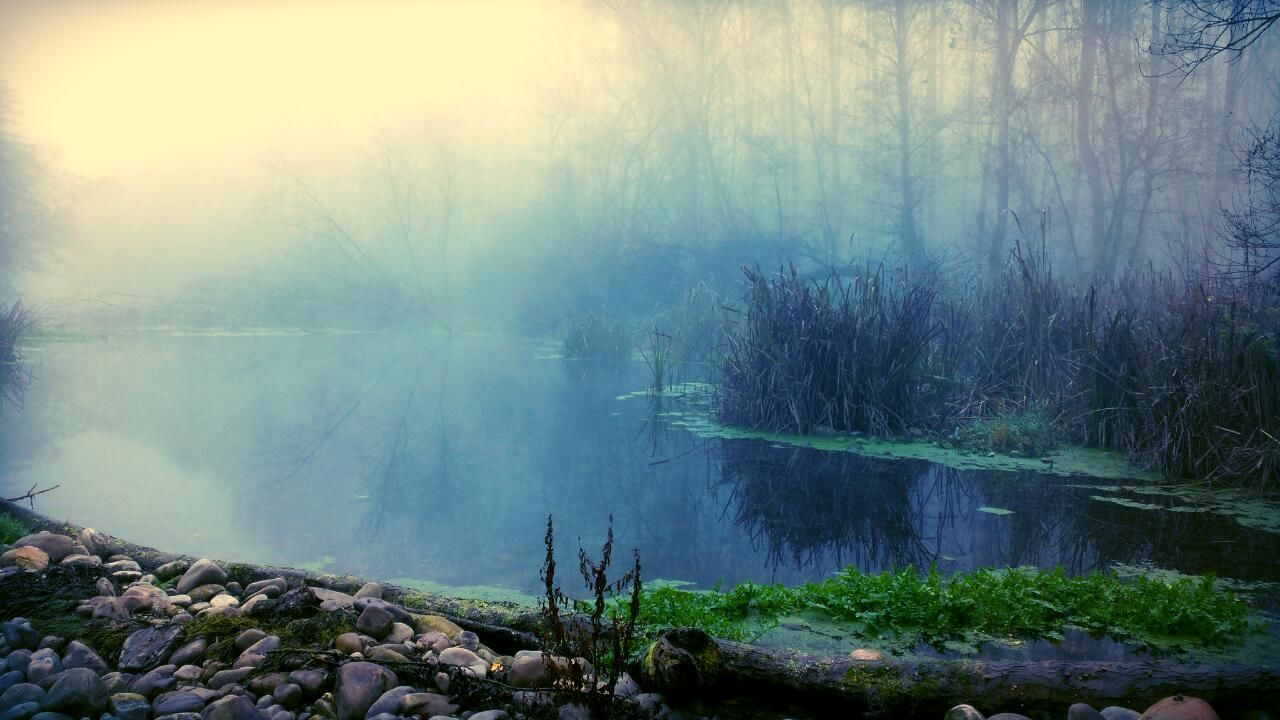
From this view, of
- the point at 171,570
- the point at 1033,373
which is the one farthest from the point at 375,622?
the point at 1033,373

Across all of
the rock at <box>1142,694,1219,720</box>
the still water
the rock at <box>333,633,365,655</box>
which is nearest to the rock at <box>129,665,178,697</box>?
the rock at <box>333,633,365,655</box>

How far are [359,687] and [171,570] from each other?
1.30m

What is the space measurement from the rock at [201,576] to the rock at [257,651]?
0.66 m

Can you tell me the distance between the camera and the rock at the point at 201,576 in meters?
2.53

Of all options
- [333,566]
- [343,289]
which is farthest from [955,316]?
[343,289]

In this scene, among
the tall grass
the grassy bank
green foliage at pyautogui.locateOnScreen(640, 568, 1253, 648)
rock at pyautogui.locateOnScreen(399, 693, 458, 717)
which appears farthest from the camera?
the tall grass

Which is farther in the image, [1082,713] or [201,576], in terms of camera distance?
[201,576]

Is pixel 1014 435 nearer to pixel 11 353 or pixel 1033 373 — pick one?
pixel 1033 373

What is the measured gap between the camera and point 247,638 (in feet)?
6.68

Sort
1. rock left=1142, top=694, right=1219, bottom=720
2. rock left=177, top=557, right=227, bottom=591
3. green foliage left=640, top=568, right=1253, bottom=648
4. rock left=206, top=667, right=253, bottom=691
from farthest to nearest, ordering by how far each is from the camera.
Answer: rock left=177, top=557, right=227, bottom=591
green foliage left=640, top=568, right=1253, bottom=648
rock left=206, top=667, right=253, bottom=691
rock left=1142, top=694, right=1219, bottom=720

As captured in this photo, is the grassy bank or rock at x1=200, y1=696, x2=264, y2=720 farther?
the grassy bank

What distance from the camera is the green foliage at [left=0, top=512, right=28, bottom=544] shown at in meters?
2.97

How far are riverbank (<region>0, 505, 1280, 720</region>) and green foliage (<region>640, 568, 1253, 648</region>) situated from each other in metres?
0.40

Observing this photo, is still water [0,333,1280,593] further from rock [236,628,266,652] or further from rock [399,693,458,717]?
rock [399,693,458,717]
